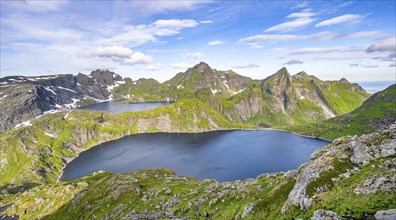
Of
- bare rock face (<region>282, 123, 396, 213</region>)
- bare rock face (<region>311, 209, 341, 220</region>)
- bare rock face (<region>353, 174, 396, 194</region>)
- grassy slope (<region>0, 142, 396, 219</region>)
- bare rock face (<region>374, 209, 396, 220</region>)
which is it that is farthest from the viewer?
bare rock face (<region>282, 123, 396, 213</region>)

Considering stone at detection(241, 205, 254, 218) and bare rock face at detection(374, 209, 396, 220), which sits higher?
bare rock face at detection(374, 209, 396, 220)

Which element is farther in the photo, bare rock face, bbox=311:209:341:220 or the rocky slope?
the rocky slope

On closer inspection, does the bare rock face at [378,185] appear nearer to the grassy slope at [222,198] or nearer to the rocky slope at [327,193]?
the rocky slope at [327,193]

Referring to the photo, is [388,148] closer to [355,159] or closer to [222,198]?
[355,159]

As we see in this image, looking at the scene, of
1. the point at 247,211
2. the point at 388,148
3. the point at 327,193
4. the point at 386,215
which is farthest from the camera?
the point at 247,211

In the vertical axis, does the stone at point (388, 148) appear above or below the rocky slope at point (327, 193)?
above

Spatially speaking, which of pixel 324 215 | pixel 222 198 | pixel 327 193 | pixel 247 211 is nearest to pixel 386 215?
pixel 324 215

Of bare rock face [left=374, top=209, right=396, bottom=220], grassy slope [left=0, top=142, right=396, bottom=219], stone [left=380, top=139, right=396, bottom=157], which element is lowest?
grassy slope [left=0, top=142, right=396, bottom=219]

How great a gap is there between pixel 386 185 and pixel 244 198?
30.1 meters

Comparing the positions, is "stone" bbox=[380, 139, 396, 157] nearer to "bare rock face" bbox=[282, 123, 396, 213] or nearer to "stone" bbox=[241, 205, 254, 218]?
"bare rock face" bbox=[282, 123, 396, 213]

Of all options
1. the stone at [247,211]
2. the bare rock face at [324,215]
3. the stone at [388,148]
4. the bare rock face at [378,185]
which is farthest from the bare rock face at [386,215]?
the stone at [247,211]

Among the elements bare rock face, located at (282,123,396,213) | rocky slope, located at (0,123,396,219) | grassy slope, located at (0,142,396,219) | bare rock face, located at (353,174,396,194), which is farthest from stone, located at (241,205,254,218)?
bare rock face, located at (353,174,396,194)

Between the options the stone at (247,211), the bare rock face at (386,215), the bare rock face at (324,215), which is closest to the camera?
the bare rock face at (386,215)

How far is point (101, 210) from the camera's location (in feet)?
335
